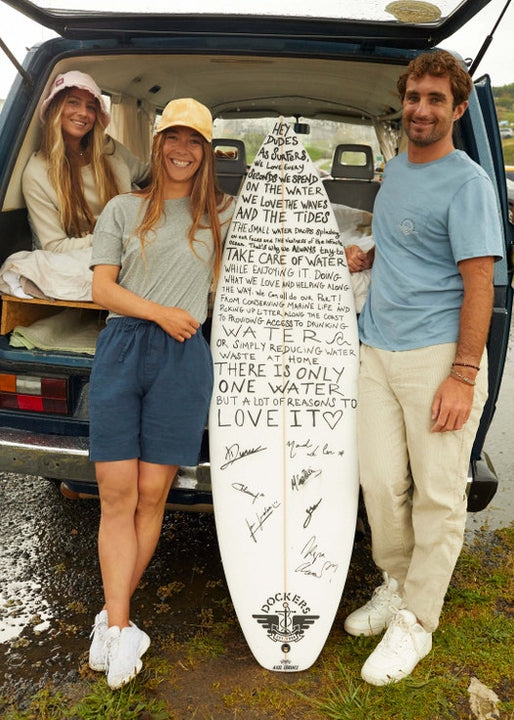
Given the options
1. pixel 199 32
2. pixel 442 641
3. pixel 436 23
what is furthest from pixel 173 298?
pixel 442 641

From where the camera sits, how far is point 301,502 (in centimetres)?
284

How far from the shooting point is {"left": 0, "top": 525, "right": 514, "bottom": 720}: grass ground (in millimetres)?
2367

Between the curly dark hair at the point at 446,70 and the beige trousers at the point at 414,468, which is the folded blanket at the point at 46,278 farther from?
the curly dark hair at the point at 446,70

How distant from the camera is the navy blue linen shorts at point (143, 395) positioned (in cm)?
246

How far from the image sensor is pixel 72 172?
3.26 meters

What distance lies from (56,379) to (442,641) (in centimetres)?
184

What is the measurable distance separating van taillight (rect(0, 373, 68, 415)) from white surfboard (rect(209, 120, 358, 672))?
61 centimetres

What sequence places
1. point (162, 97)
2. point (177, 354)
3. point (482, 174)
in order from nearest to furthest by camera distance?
point (482, 174) → point (177, 354) → point (162, 97)

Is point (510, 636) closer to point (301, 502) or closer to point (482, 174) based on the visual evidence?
point (301, 502)
